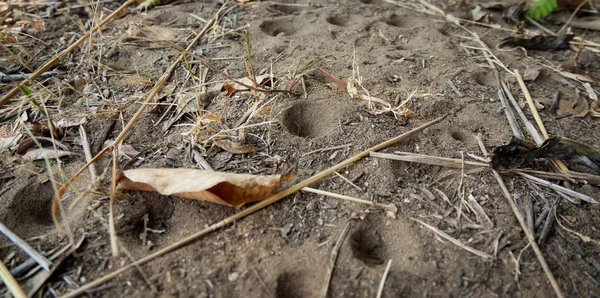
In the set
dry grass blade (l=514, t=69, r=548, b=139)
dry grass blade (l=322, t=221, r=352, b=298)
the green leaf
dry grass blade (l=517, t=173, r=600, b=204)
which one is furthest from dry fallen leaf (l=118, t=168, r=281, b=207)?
the green leaf

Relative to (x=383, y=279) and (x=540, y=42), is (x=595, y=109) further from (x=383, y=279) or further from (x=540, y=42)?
(x=383, y=279)

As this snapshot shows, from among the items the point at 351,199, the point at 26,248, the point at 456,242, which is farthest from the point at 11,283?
the point at 456,242

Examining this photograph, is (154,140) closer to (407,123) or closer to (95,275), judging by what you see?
(95,275)

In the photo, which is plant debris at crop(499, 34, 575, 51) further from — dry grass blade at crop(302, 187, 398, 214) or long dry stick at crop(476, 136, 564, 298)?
dry grass blade at crop(302, 187, 398, 214)

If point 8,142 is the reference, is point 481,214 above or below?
below

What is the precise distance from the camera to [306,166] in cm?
158

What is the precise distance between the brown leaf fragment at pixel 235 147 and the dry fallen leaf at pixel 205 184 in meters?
0.19

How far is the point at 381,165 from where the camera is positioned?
159cm

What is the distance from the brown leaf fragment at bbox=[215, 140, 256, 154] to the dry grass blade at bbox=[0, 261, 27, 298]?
2.58 feet

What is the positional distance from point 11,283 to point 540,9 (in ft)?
9.89

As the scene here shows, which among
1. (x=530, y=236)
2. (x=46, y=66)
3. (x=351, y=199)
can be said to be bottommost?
(x=530, y=236)

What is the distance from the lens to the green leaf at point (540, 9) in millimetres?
2538

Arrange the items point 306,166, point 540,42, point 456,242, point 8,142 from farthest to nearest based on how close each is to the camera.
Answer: point 540,42
point 8,142
point 306,166
point 456,242

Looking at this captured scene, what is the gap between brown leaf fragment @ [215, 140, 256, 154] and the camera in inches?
64.1
